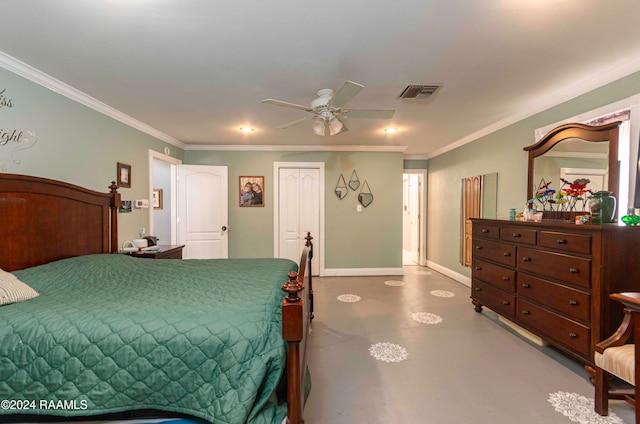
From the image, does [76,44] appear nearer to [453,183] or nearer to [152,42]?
[152,42]

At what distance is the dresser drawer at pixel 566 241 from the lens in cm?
201

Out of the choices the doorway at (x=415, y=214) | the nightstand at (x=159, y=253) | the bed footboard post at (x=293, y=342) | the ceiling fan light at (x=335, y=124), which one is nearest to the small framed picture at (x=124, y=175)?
the nightstand at (x=159, y=253)

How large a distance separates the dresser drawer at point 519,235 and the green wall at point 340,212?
2.38 m

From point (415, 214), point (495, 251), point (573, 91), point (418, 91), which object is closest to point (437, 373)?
point (495, 251)

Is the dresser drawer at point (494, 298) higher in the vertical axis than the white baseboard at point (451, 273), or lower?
higher

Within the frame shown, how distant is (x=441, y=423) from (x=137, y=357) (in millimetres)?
1696

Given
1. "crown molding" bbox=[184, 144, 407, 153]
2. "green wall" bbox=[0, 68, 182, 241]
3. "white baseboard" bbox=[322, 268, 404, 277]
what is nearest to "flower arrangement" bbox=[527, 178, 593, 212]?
"crown molding" bbox=[184, 144, 407, 153]

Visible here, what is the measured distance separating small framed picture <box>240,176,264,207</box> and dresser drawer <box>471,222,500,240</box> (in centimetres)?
343

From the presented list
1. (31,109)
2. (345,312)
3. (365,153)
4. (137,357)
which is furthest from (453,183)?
(31,109)

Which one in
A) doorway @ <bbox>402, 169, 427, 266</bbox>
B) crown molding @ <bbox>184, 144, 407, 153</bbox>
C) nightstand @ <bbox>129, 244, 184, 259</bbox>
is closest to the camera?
nightstand @ <bbox>129, 244, 184, 259</bbox>

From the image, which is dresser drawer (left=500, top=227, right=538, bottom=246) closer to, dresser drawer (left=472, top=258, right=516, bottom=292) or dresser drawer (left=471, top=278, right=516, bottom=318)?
dresser drawer (left=472, top=258, right=516, bottom=292)

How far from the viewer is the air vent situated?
8.21 ft

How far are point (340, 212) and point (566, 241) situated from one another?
3357 mm

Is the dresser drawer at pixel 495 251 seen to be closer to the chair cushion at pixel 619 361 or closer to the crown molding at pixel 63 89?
the chair cushion at pixel 619 361
